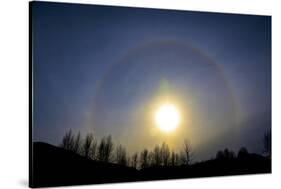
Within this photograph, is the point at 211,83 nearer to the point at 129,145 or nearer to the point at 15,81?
the point at 129,145

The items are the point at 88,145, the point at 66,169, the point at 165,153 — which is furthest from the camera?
the point at 165,153

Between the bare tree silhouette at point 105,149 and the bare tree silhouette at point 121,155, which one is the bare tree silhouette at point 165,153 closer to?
the bare tree silhouette at point 121,155

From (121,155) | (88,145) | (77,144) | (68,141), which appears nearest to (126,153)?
(121,155)

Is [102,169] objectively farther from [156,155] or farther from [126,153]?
[156,155]

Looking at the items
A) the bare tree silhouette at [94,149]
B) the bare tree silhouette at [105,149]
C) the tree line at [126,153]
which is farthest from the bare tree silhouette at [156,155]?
the bare tree silhouette at [94,149]

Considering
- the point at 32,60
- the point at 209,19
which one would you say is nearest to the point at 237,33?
the point at 209,19
